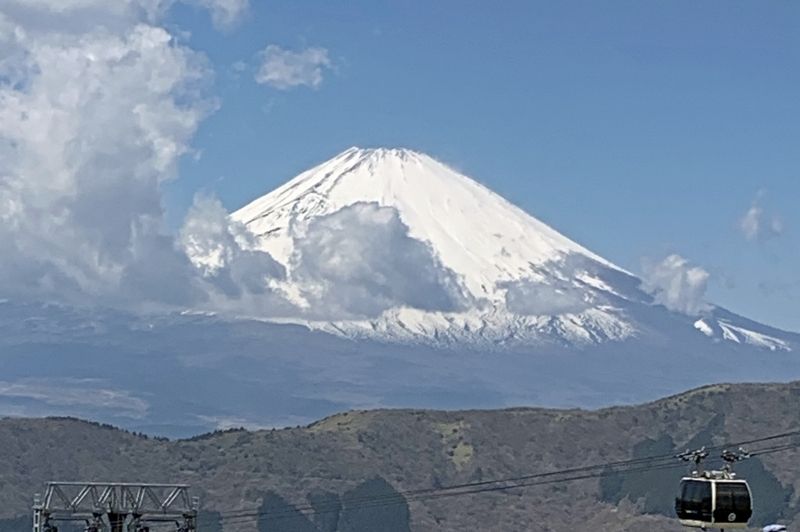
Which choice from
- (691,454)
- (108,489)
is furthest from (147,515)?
(691,454)

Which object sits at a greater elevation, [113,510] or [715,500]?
[113,510]

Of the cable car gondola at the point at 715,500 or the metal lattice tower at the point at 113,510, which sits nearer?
the cable car gondola at the point at 715,500

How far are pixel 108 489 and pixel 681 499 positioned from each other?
167 ft

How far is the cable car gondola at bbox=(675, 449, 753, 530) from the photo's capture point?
45.9 m

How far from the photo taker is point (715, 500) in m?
45.9

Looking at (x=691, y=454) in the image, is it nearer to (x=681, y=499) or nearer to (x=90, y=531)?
(x=681, y=499)

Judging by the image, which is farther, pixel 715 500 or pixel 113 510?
pixel 113 510

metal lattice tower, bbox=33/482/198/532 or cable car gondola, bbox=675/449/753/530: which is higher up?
metal lattice tower, bbox=33/482/198/532

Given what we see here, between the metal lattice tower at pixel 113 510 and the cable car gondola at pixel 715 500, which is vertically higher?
the metal lattice tower at pixel 113 510

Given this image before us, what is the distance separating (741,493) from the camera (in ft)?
151

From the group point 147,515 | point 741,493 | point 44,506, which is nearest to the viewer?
point 741,493

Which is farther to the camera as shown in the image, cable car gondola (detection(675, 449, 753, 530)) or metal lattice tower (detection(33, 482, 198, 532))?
metal lattice tower (detection(33, 482, 198, 532))

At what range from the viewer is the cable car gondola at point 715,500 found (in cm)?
4594

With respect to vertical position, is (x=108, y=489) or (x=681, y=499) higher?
(x=108, y=489)
